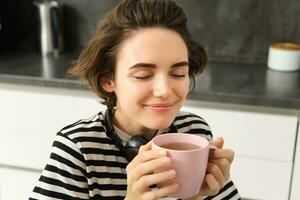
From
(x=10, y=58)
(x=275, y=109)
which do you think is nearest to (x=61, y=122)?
(x=10, y=58)

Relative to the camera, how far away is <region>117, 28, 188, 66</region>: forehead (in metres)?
0.90

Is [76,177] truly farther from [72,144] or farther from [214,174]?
[214,174]

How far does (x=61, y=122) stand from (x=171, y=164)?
45.1 inches

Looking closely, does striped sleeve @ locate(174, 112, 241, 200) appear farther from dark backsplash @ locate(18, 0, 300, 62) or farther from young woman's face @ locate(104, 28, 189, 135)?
dark backsplash @ locate(18, 0, 300, 62)

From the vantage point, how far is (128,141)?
3.34ft

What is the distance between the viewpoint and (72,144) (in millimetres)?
1011

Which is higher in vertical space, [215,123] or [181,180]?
[181,180]

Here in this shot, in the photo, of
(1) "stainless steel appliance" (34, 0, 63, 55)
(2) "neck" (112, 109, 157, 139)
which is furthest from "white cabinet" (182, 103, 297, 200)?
(1) "stainless steel appliance" (34, 0, 63, 55)

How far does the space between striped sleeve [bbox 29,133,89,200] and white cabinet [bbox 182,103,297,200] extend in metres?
0.79

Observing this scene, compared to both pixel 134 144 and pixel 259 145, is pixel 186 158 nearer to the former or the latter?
pixel 134 144

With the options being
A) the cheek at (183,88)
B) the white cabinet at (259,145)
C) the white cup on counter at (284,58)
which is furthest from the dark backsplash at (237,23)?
the cheek at (183,88)

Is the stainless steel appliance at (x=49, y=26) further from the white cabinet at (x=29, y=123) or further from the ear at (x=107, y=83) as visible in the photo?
the ear at (x=107, y=83)

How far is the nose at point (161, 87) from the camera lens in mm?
881

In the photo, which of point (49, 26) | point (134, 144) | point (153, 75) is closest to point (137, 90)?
point (153, 75)
